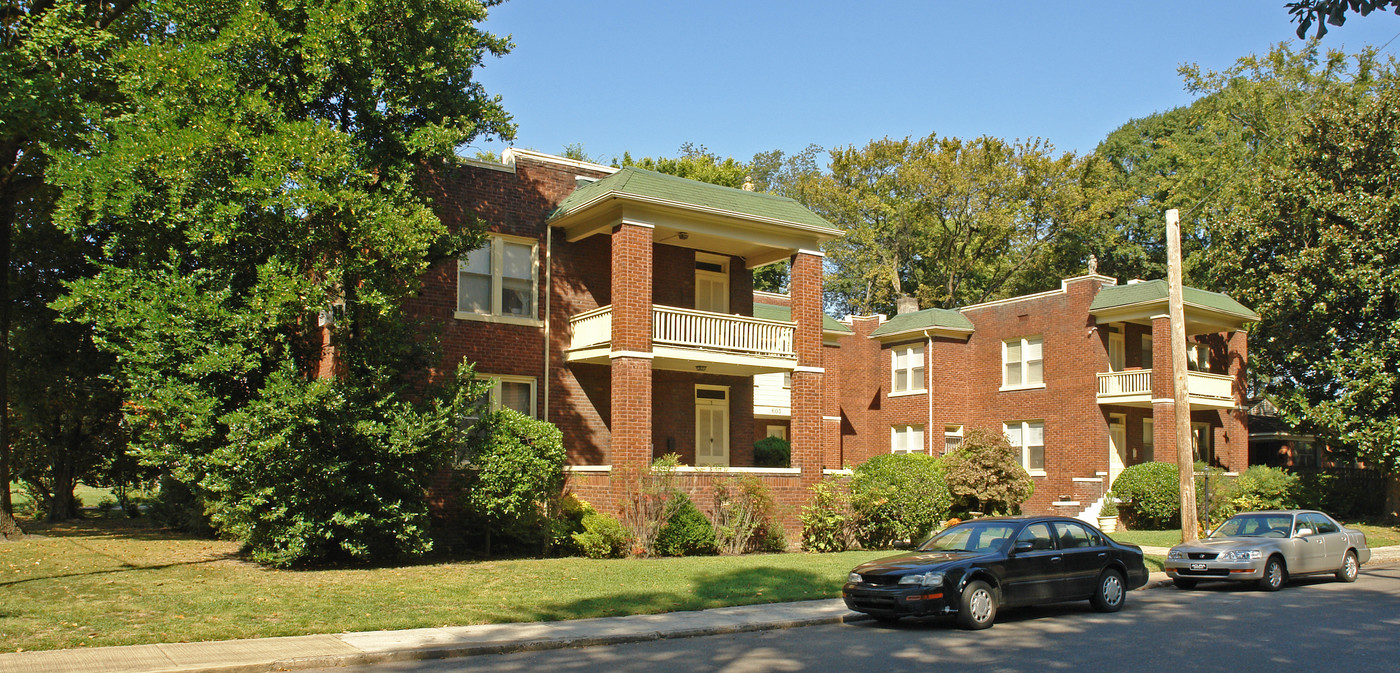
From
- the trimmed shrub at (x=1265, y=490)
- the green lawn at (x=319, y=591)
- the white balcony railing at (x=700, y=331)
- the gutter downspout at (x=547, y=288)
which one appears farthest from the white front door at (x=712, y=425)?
the trimmed shrub at (x=1265, y=490)

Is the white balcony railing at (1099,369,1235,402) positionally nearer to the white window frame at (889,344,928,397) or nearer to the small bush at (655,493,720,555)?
the white window frame at (889,344,928,397)

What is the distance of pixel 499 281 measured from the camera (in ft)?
73.5

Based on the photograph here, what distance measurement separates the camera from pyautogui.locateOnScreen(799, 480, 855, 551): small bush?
72.1 ft

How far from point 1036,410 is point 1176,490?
691cm

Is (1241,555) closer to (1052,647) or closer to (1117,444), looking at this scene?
(1052,647)

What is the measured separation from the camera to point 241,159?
52.2ft

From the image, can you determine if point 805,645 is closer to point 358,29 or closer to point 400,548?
point 400,548

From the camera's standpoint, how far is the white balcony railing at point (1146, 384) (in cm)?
3309

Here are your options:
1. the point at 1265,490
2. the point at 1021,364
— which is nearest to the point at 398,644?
the point at 1265,490

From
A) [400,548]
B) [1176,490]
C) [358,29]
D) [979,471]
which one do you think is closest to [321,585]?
[400,548]

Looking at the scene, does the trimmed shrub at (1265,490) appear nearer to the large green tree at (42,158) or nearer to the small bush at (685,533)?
the small bush at (685,533)

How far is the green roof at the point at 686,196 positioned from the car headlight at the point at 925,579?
11.5 metres

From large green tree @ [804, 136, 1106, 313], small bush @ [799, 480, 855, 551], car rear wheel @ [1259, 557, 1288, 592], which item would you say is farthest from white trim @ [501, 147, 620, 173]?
large green tree @ [804, 136, 1106, 313]

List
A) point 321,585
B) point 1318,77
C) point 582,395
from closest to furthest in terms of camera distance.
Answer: point 321,585 < point 582,395 < point 1318,77
